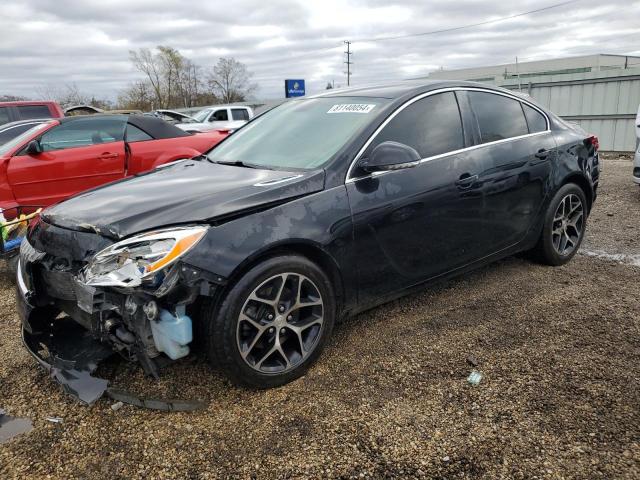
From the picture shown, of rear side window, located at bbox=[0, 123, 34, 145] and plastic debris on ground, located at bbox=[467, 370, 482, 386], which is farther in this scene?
rear side window, located at bbox=[0, 123, 34, 145]

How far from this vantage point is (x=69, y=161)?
246 inches

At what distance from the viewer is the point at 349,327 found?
3.53 metres

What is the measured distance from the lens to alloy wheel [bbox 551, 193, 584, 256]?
442cm

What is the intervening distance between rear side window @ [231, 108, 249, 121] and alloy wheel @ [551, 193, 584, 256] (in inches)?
608

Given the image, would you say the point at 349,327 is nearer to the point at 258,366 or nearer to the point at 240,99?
the point at 258,366

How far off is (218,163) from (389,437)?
2.20 m

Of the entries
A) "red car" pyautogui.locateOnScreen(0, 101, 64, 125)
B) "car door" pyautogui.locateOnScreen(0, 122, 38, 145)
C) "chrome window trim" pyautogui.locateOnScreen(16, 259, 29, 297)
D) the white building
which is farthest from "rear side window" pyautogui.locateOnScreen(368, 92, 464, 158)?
the white building

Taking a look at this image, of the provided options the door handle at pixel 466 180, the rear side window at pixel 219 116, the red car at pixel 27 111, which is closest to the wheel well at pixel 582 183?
the door handle at pixel 466 180

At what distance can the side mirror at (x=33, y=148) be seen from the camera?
237 inches

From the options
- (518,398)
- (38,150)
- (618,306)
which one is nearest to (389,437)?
(518,398)

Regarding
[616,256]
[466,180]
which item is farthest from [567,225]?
[466,180]

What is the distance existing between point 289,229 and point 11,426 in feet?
5.80

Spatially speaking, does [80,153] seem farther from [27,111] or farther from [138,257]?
[27,111]

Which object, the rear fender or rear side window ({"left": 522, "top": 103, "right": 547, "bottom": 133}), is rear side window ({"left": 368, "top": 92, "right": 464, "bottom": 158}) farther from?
the rear fender
